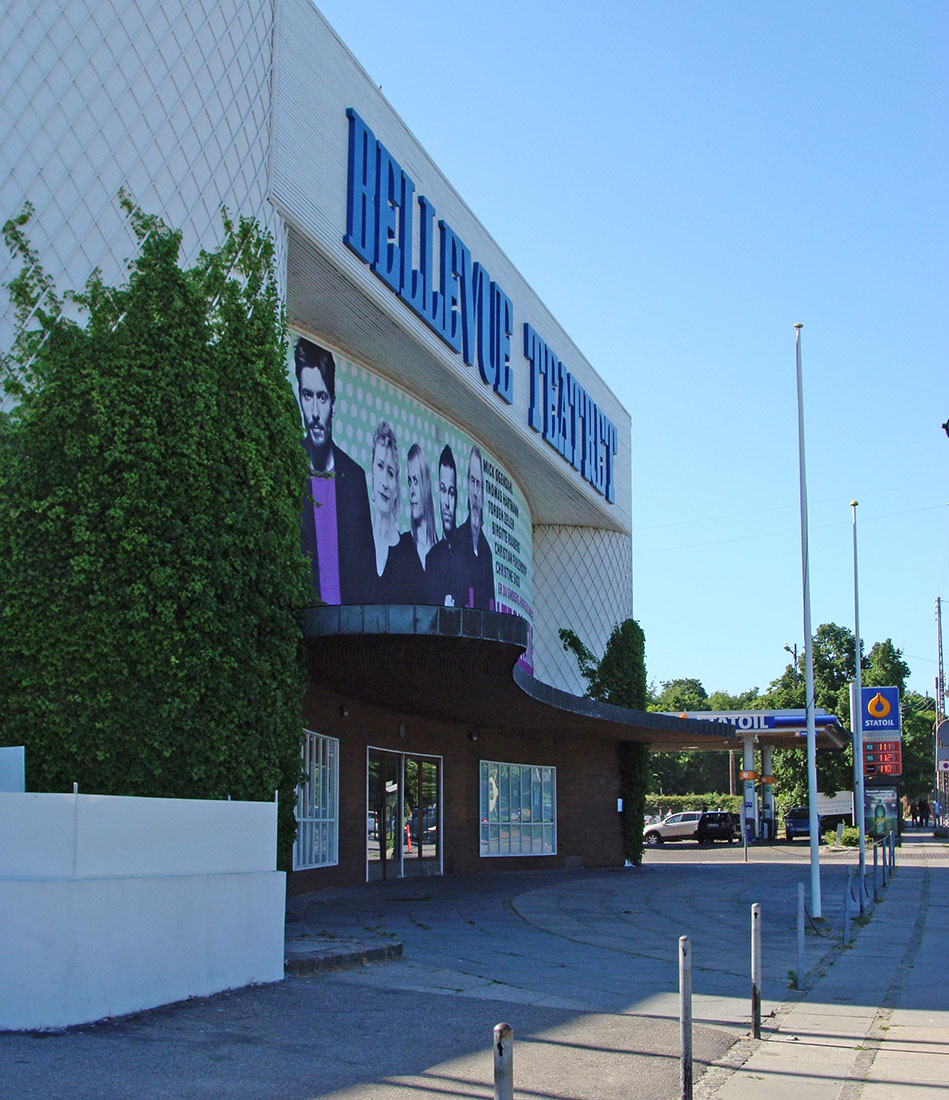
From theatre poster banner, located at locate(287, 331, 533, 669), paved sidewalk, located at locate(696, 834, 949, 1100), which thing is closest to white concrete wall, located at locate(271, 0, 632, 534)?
theatre poster banner, located at locate(287, 331, 533, 669)

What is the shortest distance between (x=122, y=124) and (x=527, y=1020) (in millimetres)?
12058

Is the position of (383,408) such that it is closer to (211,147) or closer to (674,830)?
(211,147)

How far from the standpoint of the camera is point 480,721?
2750cm

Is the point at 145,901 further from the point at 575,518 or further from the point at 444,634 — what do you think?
the point at 575,518

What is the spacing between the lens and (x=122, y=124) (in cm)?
1558

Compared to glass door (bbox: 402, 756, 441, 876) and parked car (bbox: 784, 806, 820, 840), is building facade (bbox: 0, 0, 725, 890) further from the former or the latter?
parked car (bbox: 784, 806, 820, 840)

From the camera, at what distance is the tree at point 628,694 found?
3450 centimetres

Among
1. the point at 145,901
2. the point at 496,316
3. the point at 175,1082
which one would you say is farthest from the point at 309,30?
the point at 175,1082

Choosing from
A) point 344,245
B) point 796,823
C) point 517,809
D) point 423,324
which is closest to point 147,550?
point 344,245

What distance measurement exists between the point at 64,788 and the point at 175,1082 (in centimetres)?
498

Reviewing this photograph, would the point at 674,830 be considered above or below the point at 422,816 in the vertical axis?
below

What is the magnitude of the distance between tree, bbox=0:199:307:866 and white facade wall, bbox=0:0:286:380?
1.61 metres

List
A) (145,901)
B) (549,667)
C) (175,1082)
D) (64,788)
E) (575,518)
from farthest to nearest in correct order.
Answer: (575,518)
(549,667)
(64,788)
(145,901)
(175,1082)

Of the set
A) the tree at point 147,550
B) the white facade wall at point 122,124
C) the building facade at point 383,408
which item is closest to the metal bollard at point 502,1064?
the tree at point 147,550
